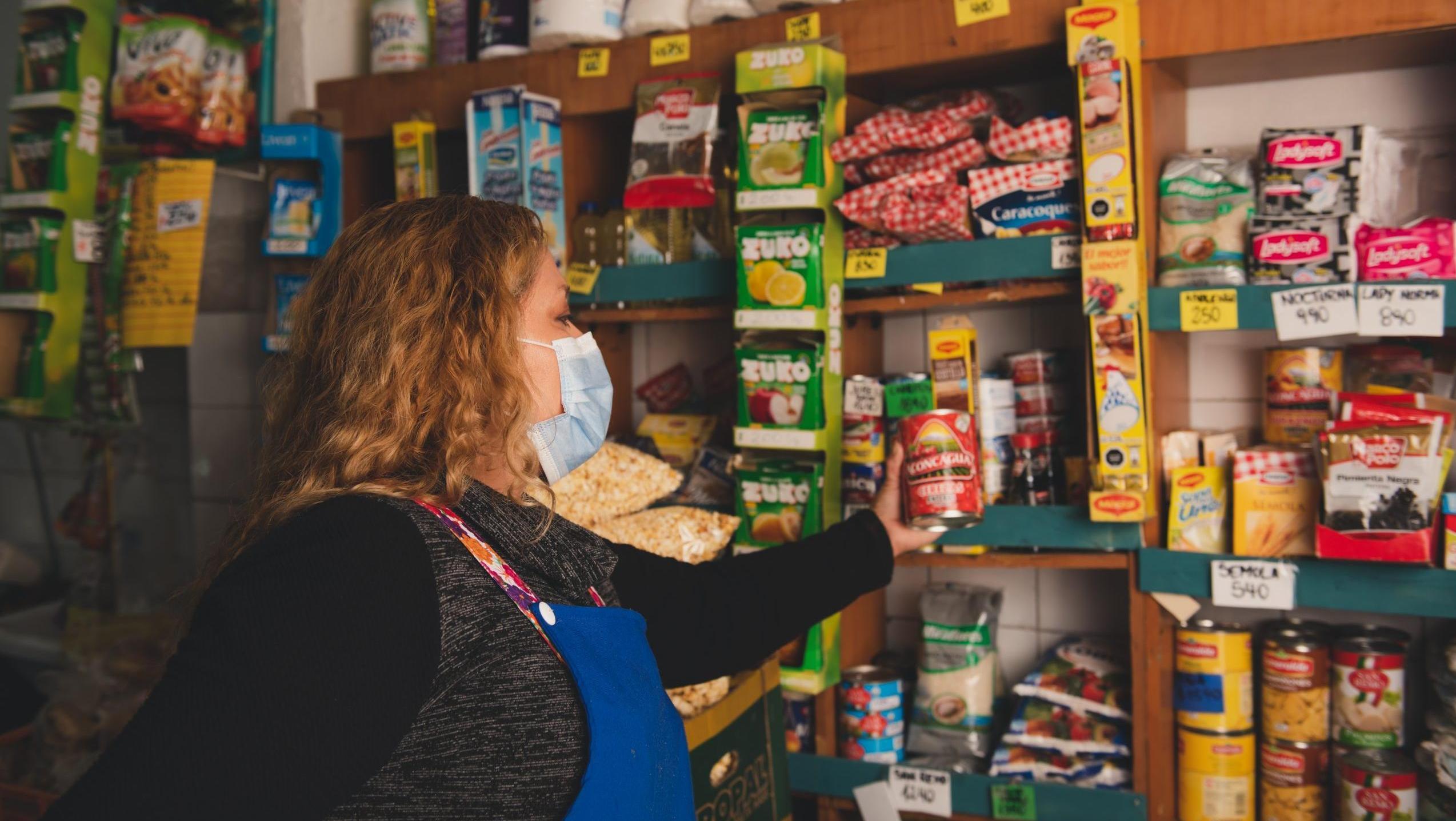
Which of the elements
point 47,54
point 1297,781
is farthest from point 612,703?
point 47,54

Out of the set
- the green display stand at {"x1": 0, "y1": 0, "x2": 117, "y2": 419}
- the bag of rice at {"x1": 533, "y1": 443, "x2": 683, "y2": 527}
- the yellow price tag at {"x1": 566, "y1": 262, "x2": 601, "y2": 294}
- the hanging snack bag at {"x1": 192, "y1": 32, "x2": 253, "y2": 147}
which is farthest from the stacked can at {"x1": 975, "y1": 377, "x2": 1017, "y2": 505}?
the green display stand at {"x1": 0, "y1": 0, "x2": 117, "y2": 419}

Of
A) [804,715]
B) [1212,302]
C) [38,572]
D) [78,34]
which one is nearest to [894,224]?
[1212,302]

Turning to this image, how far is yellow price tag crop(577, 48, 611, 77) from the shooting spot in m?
2.48

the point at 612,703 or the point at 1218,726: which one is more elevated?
the point at 612,703

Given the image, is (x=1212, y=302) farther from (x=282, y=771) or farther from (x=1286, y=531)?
→ (x=282, y=771)

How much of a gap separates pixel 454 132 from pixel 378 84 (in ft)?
0.81

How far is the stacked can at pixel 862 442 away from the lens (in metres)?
2.27

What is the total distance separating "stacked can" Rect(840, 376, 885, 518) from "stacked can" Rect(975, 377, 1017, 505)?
0.21 metres

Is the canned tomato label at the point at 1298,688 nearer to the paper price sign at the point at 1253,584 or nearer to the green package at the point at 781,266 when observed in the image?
the paper price sign at the point at 1253,584

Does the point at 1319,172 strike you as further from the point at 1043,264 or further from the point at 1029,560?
the point at 1029,560

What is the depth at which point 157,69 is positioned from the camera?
2621mm

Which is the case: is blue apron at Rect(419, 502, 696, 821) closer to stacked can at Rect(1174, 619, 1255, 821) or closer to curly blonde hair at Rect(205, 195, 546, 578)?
curly blonde hair at Rect(205, 195, 546, 578)

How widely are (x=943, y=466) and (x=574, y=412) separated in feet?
2.16

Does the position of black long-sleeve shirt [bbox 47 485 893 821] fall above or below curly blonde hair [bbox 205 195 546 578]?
below
